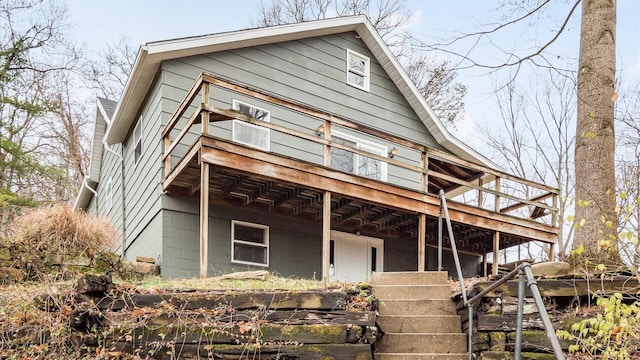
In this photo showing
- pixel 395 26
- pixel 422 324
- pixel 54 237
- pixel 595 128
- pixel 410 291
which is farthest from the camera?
pixel 395 26

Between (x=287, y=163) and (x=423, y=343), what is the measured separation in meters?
4.34

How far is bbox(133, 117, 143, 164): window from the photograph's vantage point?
12477 mm

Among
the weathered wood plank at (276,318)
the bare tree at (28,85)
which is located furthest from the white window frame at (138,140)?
the weathered wood plank at (276,318)

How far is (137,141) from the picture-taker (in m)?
12.8

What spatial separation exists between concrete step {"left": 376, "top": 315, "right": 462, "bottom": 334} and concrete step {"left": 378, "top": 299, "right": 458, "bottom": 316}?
0.59 ft

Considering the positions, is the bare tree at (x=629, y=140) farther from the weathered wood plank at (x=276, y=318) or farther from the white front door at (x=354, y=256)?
the weathered wood plank at (x=276, y=318)

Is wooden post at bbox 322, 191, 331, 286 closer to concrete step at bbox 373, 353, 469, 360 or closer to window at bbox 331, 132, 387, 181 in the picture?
window at bbox 331, 132, 387, 181

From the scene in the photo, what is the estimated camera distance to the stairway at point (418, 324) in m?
5.66

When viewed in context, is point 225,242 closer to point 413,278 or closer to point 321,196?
point 321,196

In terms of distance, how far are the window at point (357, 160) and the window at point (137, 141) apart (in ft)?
14.5

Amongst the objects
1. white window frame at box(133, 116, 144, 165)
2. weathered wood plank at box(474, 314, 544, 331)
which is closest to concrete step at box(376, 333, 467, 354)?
weathered wood plank at box(474, 314, 544, 331)

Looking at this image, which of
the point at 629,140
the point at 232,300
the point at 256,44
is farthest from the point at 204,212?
the point at 629,140

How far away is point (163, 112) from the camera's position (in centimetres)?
1055

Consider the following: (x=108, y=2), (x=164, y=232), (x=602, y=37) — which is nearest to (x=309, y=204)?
(x=164, y=232)
